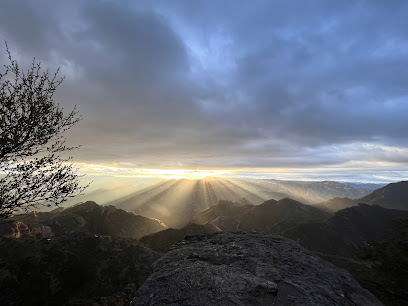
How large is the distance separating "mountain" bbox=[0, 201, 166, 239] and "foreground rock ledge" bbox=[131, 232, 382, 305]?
345 feet

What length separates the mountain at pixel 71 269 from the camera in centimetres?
3497

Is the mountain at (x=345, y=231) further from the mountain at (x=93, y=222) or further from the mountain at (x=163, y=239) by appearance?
the mountain at (x=93, y=222)

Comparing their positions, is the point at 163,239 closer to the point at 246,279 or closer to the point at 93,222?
the point at 93,222

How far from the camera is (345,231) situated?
13975 centimetres

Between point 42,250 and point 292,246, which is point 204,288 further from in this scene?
point 42,250

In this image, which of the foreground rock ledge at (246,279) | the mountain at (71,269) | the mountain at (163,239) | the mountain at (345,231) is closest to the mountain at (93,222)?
the mountain at (163,239)

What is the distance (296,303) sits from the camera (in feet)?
22.1

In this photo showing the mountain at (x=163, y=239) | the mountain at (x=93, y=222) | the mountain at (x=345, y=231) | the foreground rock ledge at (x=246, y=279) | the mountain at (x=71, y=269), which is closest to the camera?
the foreground rock ledge at (x=246, y=279)

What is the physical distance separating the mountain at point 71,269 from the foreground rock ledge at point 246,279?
2602 cm

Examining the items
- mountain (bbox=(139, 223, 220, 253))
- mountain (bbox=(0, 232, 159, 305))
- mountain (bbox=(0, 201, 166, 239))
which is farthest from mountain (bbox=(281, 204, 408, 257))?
mountain (bbox=(0, 232, 159, 305))

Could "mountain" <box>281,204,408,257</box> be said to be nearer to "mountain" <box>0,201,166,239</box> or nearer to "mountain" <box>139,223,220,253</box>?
"mountain" <box>139,223,220,253</box>

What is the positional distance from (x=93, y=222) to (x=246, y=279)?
13214 centimetres

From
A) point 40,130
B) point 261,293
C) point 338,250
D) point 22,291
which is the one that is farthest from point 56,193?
point 338,250

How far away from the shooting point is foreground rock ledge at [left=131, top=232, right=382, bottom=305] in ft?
22.6
